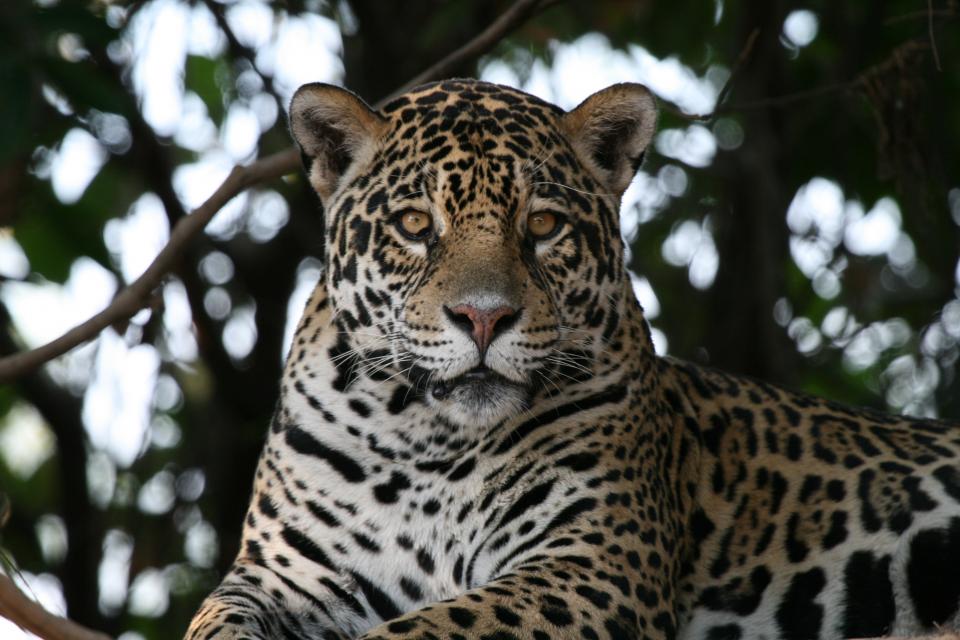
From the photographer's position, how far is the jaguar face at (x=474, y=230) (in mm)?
5902

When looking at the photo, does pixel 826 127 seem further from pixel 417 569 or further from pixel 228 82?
pixel 417 569

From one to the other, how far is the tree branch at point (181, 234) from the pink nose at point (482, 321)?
4.16 ft

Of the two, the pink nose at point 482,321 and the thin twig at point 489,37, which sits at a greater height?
the thin twig at point 489,37

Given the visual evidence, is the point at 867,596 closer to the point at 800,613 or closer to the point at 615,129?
the point at 800,613

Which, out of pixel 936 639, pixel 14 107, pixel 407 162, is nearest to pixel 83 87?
pixel 14 107

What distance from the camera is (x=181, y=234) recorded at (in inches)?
254

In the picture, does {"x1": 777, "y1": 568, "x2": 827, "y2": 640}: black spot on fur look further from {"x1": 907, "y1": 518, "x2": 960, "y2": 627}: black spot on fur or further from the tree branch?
the tree branch

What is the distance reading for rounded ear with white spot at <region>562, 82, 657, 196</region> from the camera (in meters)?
6.74

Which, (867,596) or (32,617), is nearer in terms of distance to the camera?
(32,617)

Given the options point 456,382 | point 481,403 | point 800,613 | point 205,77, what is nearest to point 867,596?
point 800,613

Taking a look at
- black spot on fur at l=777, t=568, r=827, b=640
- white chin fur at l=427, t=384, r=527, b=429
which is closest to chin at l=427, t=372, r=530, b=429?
white chin fur at l=427, t=384, r=527, b=429

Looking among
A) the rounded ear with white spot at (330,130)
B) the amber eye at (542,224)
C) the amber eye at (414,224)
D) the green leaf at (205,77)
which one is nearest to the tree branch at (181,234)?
the rounded ear with white spot at (330,130)

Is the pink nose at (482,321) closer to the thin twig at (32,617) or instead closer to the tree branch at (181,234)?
the tree branch at (181,234)

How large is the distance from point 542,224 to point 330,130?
3.41 ft
